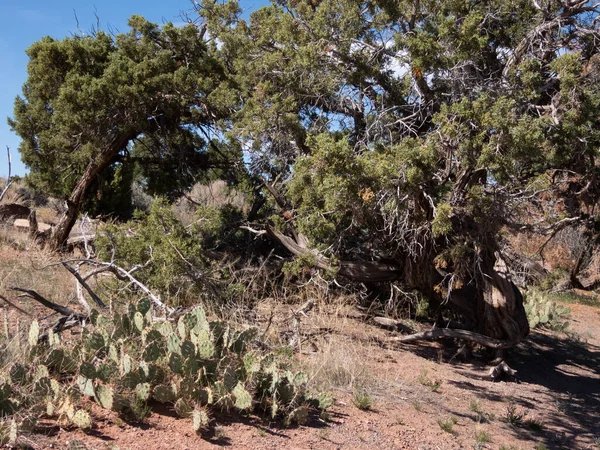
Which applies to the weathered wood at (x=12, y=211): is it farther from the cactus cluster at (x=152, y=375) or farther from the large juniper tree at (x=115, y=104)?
the cactus cluster at (x=152, y=375)

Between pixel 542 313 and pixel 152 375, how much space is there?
10.3m

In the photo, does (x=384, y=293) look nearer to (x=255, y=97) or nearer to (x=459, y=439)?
(x=255, y=97)

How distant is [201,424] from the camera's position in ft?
16.9

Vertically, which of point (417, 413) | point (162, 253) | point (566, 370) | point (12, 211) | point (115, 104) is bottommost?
point (417, 413)

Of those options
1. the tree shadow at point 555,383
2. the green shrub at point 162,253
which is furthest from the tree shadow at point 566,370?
the green shrub at point 162,253

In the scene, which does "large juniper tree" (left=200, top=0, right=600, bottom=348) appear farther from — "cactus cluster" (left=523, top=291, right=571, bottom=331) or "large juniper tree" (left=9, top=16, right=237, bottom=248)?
"cactus cluster" (left=523, top=291, right=571, bottom=331)

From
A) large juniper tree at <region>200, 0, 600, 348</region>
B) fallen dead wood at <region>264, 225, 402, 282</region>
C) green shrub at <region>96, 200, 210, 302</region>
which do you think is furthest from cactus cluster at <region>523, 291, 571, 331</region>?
green shrub at <region>96, 200, 210, 302</region>

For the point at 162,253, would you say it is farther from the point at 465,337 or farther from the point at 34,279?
the point at 465,337

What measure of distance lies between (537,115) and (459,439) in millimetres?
4461

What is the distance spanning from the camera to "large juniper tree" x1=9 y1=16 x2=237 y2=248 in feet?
36.7

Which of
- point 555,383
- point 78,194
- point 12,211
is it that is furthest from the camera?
point 12,211

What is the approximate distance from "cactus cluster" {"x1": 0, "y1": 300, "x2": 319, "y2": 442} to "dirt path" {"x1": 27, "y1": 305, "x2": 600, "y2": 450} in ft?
0.55

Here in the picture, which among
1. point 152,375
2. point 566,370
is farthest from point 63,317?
point 566,370

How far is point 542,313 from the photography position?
43.9 feet
